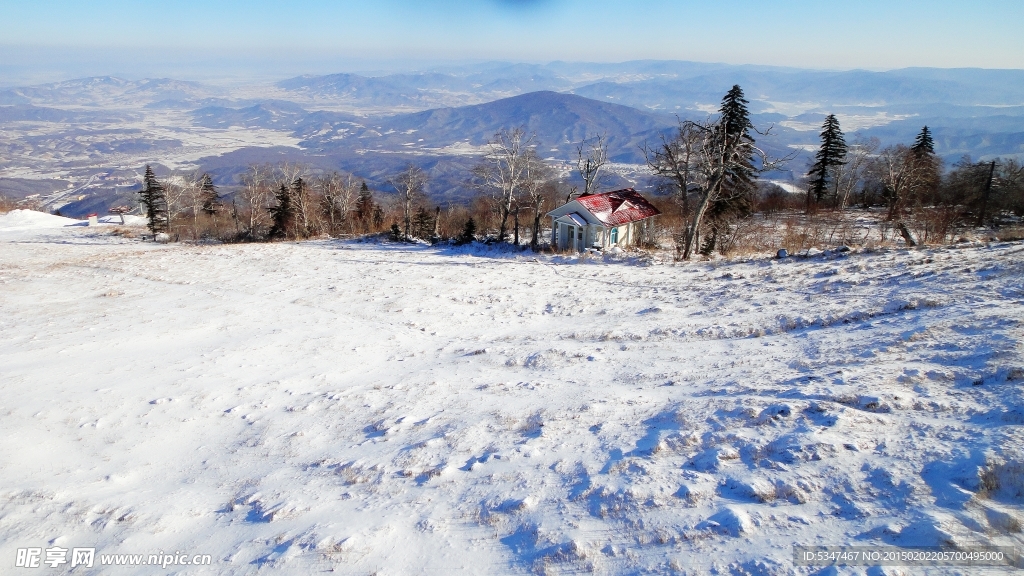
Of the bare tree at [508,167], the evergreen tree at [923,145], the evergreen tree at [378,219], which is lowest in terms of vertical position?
the evergreen tree at [378,219]

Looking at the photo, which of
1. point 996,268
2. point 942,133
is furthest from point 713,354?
point 942,133

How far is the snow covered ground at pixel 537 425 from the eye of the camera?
16.5ft

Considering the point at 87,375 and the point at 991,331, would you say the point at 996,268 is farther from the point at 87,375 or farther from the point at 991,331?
the point at 87,375

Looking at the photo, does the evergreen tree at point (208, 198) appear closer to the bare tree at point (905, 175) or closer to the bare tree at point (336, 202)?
the bare tree at point (336, 202)

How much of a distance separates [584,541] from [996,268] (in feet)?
44.8

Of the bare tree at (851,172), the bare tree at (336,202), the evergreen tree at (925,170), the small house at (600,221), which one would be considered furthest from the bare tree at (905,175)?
the bare tree at (336,202)

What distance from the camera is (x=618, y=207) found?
93.7 ft

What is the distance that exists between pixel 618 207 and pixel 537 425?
22639 millimetres

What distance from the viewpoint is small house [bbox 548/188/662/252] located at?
2730 cm

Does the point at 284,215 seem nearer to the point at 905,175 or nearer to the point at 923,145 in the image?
the point at 905,175

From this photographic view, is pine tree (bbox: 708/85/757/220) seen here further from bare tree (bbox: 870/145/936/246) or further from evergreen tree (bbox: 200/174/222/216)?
evergreen tree (bbox: 200/174/222/216)

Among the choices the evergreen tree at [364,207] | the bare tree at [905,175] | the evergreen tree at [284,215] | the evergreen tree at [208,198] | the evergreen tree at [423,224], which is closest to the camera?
the bare tree at [905,175]

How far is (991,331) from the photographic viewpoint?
8484 mm

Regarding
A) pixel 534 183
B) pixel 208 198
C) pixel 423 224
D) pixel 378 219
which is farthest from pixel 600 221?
pixel 208 198
